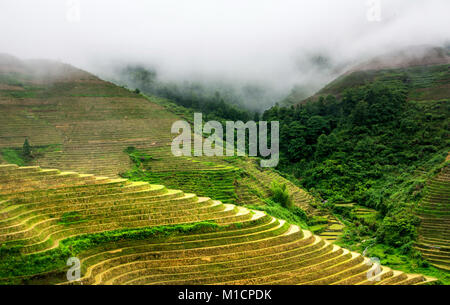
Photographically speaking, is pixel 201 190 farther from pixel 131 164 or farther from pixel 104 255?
pixel 104 255

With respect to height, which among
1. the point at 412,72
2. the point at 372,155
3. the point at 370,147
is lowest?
the point at 372,155

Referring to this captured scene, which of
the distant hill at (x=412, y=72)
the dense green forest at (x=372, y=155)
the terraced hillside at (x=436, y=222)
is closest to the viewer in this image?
the terraced hillside at (x=436, y=222)

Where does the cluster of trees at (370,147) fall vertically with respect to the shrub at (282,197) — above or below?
above

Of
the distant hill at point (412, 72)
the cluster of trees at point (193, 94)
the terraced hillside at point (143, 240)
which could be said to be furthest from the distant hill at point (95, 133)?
the distant hill at point (412, 72)

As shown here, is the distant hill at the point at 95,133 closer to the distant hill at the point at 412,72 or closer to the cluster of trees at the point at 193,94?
the cluster of trees at the point at 193,94

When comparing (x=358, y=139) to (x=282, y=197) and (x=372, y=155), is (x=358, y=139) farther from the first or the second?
(x=282, y=197)

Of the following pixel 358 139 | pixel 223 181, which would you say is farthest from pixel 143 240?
pixel 358 139
